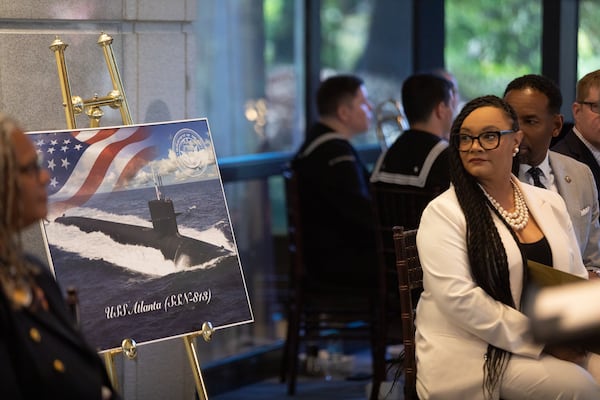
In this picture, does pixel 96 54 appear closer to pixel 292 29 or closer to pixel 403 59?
pixel 292 29

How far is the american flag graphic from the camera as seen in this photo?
12.3 ft

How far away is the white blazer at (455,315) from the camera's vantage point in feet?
11.6

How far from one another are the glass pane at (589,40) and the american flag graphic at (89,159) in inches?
132

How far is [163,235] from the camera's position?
3.88 meters

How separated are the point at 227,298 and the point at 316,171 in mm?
2043

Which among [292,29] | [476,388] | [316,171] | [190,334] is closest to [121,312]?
[190,334]

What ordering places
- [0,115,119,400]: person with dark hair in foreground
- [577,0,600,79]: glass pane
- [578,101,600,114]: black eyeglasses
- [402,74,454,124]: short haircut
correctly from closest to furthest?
[0,115,119,400]: person with dark hair in foreground, [578,101,600,114]: black eyeglasses, [402,74,454,124]: short haircut, [577,0,600,79]: glass pane

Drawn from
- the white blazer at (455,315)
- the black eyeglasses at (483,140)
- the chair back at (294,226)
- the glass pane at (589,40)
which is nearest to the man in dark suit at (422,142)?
the chair back at (294,226)

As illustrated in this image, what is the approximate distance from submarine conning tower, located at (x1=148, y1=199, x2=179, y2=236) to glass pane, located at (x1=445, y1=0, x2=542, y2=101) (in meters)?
3.47

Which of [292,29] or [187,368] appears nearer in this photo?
[187,368]

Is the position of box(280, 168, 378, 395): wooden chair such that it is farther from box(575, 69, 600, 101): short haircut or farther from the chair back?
box(575, 69, 600, 101): short haircut

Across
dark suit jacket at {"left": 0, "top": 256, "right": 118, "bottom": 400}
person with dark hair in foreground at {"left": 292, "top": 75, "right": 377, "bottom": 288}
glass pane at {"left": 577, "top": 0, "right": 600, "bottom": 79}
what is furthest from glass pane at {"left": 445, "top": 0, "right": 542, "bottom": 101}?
dark suit jacket at {"left": 0, "top": 256, "right": 118, "bottom": 400}

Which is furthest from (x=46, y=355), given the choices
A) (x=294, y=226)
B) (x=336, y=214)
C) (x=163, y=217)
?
(x=336, y=214)

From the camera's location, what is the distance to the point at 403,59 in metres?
7.50
